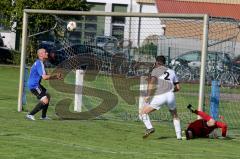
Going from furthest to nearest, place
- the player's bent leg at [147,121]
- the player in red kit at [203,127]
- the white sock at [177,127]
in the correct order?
the player in red kit at [203,127]
the white sock at [177,127]
the player's bent leg at [147,121]

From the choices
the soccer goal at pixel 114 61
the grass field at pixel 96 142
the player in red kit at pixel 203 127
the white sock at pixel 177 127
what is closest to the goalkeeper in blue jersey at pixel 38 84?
the grass field at pixel 96 142

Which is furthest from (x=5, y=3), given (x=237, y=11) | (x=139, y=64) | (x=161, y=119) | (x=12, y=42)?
(x=161, y=119)

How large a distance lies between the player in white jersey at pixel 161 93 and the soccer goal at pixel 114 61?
14.7 ft

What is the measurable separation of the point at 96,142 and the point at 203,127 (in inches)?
115

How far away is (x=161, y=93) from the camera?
16203 millimetres

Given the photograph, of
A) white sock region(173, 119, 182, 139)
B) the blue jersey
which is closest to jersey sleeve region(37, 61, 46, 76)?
the blue jersey

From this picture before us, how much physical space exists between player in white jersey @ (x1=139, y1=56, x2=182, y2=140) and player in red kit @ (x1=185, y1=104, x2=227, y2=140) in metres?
0.41

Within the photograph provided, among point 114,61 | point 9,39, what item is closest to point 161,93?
point 114,61

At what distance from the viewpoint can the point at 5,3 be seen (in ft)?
140

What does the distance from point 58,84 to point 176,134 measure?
30.3 feet

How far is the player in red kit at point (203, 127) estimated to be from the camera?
53.9ft

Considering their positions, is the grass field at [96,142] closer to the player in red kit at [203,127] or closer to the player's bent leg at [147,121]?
the player's bent leg at [147,121]

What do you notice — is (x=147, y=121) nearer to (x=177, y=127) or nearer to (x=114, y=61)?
(x=177, y=127)

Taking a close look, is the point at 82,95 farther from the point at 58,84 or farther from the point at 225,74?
the point at 225,74
